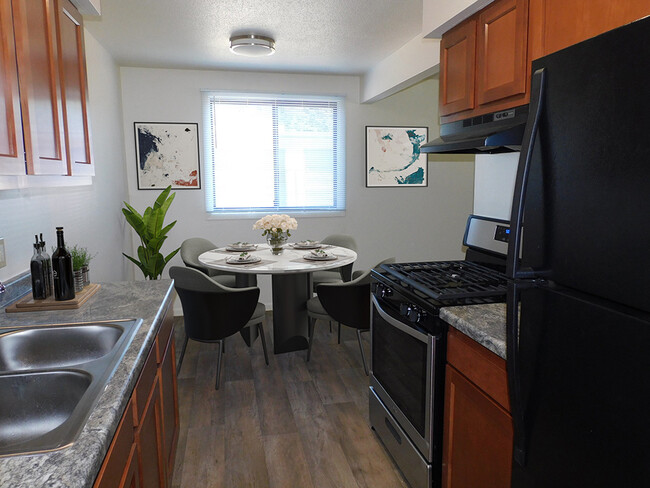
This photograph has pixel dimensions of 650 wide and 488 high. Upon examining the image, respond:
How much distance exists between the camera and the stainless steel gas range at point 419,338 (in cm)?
185

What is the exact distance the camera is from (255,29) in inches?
137

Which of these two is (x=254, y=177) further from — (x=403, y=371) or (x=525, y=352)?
(x=525, y=352)

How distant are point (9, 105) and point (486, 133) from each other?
1.73 meters

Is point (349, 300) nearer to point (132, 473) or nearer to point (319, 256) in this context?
point (319, 256)

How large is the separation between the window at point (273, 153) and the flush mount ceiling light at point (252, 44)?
4.31 ft

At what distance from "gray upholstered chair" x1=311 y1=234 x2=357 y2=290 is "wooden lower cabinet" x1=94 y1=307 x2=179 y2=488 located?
1.99 meters

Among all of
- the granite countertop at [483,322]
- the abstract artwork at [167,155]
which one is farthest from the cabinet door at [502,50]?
the abstract artwork at [167,155]

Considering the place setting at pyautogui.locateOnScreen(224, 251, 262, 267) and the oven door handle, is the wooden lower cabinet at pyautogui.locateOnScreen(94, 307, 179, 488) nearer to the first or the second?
the oven door handle

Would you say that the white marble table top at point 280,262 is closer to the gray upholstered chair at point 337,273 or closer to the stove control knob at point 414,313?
the gray upholstered chair at point 337,273

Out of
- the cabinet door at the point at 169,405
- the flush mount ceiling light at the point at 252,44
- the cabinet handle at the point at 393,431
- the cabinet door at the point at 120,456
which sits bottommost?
the cabinet handle at the point at 393,431

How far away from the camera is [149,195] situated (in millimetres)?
4875

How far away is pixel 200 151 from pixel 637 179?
15.1 ft

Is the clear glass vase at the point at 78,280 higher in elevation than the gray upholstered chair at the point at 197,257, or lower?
higher

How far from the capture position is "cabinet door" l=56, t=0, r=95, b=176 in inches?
72.9
